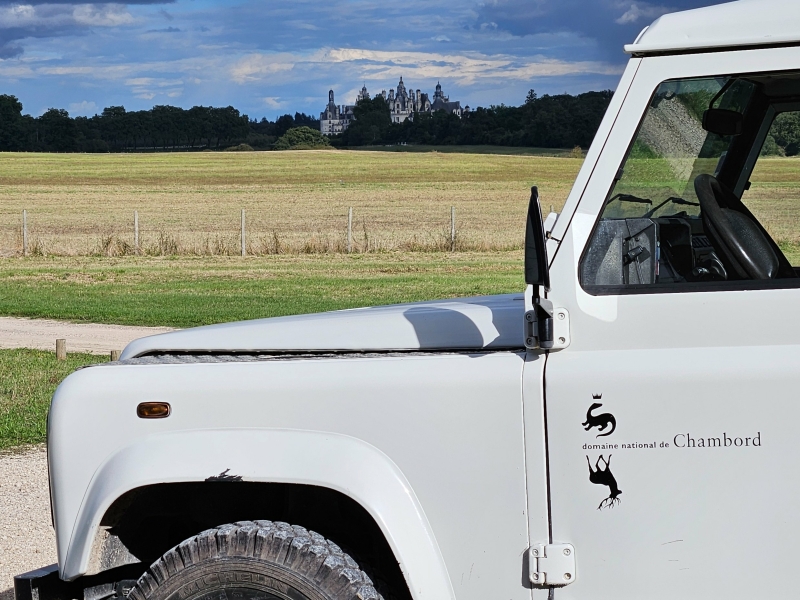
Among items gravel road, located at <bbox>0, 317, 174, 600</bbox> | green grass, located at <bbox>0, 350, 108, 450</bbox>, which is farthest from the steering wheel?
green grass, located at <bbox>0, 350, 108, 450</bbox>

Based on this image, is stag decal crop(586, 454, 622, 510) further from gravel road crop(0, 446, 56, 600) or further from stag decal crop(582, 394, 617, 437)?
gravel road crop(0, 446, 56, 600)

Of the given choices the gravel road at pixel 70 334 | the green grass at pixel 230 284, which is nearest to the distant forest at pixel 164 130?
the green grass at pixel 230 284

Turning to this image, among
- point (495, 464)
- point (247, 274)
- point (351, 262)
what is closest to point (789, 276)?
point (495, 464)

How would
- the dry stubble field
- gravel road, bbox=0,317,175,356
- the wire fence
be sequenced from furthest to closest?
1. the dry stubble field
2. the wire fence
3. gravel road, bbox=0,317,175,356

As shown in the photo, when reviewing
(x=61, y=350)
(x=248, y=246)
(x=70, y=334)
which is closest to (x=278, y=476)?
(x=61, y=350)

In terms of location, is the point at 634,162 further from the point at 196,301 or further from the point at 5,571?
the point at 196,301

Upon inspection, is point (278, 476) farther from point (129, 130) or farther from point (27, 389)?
point (129, 130)

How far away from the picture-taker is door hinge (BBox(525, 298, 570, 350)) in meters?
2.54

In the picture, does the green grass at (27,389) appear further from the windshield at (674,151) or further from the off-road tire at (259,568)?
the windshield at (674,151)

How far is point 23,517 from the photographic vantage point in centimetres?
636

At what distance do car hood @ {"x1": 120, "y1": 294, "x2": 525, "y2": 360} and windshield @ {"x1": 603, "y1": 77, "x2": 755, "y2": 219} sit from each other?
0.47 metres

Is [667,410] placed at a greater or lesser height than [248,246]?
greater

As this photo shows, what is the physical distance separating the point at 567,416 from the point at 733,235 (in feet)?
2.40

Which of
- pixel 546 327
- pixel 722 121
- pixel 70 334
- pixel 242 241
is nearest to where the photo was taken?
pixel 546 327
